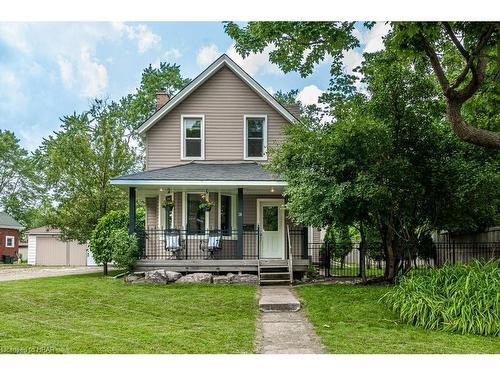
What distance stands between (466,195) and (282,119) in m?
6.87

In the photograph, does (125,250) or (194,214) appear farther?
(194,214)

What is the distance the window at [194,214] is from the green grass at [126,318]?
9.96 feet

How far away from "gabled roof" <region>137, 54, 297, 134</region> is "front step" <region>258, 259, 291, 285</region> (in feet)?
15.3

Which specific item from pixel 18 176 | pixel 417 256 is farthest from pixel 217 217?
pixel 18 176

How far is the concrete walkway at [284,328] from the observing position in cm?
648

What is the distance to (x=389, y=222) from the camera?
38.4 ft

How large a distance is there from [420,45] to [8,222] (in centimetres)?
2626

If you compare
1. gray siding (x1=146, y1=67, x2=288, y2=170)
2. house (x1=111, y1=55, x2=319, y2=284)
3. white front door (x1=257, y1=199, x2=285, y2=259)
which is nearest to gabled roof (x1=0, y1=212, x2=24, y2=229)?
house (x1=111, y1=55, x2=319, y2=284)

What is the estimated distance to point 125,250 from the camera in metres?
13.3

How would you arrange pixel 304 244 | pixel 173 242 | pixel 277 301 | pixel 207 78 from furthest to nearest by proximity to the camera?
1. pixel 207 78
2. pixel 304 244
3. pixel 173 242
4. pixel 277 301

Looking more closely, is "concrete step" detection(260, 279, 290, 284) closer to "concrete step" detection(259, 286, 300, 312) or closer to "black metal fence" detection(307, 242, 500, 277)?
"concrete step" detection(259, 286, 300, 312)

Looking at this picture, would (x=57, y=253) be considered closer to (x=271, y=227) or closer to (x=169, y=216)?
(x=169, y=216)
